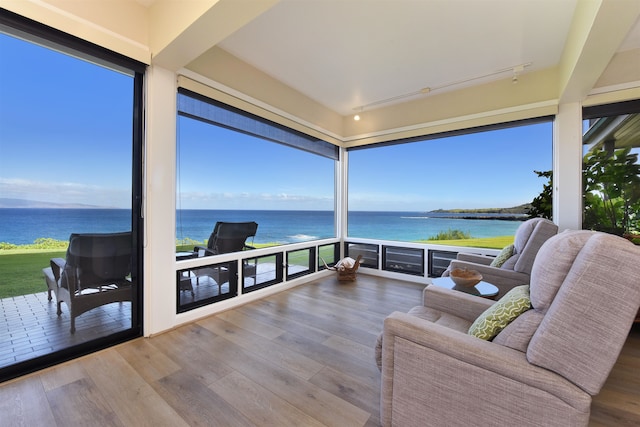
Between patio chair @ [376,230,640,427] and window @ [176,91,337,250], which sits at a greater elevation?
window @ [176,91,337,250]

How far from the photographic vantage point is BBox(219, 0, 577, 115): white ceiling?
2.30 metres

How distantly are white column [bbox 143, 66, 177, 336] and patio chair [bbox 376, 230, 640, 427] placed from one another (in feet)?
7.13

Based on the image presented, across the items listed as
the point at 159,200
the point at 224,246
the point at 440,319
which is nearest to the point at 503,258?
the point at 440,319

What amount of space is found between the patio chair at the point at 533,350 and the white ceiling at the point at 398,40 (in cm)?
229

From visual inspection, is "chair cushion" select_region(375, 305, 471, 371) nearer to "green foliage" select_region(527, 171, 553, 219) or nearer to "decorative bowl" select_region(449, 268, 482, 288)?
"decorative bowl" select_region(449, 268, 482, 288)

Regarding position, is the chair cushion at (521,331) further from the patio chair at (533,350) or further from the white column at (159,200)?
the white column at (159,200)

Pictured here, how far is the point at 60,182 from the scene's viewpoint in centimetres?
201

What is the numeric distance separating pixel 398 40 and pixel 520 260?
8.57ft

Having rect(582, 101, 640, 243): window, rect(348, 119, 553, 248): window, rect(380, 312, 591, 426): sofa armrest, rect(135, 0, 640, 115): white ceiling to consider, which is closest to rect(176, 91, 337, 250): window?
rect(135, 0, 640, 115): white ceiling

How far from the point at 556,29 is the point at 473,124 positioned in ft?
4.10

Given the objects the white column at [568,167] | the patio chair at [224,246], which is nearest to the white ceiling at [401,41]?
the white column at [568,167]

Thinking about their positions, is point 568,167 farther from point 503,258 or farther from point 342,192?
point 342,192

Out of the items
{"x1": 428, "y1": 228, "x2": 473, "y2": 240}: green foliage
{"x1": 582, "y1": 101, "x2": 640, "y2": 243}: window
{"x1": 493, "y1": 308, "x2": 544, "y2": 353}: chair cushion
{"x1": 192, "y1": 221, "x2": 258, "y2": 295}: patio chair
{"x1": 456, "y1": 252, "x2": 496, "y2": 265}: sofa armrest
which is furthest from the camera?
{"x1": 428, "y1": 228, "x2": 473, "y2": 240}: green foliage

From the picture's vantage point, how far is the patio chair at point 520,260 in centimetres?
254
